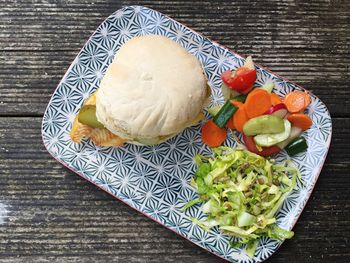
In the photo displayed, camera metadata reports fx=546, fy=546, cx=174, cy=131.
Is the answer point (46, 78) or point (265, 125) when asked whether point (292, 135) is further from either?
point (46, 78)

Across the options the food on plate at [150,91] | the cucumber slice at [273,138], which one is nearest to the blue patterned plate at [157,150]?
the cucumber slice at [273,138]

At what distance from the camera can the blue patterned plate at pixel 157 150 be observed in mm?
2803

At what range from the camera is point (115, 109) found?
249 cm

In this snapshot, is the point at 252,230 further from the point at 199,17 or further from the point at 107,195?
the point at 199,17

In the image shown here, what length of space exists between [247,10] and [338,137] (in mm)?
867

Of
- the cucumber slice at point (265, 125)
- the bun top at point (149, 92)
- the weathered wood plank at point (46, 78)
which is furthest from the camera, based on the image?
the weathered wood plank at point (46, 78)

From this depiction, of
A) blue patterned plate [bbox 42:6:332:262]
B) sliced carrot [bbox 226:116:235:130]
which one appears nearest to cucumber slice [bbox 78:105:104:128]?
blue patterned plate [bbox 42:6:332:262]

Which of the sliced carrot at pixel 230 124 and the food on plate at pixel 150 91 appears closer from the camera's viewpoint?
the food on plate at pixel 150 91

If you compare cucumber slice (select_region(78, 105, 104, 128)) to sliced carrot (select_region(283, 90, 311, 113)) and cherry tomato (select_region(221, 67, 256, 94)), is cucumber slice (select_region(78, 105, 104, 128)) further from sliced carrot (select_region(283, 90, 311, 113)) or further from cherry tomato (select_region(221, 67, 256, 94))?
sliced carrot (select_region(283, 90, 311, 113))

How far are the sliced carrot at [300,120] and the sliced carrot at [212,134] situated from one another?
0.36m

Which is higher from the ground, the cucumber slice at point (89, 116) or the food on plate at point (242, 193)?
the cucumber slice at point (89, 116)

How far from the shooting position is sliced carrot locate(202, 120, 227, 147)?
2.86m

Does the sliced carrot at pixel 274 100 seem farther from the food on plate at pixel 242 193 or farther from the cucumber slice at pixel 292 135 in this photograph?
the food on plate at pixel 242 193

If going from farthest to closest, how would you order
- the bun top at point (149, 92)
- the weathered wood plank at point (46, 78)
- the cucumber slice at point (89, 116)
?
the weathered wood plank at point (46, 78) → the cucumber slice at point (89, 116) → the bun top at point (149, 92)
